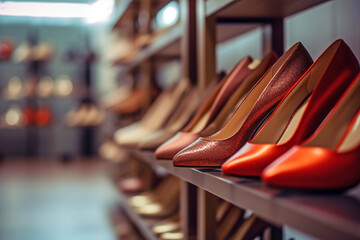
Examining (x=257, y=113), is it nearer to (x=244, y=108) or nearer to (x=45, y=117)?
(x=244, y=108)

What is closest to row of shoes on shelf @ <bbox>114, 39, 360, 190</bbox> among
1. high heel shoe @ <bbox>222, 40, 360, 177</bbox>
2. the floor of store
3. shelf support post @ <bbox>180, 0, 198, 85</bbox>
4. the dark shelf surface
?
high heel shoe @ <bbox>222, 40, 360, 177</bbox>

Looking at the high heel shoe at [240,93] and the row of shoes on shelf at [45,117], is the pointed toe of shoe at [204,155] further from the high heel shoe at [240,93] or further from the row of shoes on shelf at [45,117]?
the row of shoes on shelf at [45,117]

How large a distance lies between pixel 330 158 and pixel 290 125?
271mm

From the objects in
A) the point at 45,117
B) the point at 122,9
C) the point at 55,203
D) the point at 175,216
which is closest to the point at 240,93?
the point at 175,216

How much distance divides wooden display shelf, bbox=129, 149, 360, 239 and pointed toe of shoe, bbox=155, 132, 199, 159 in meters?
0.36

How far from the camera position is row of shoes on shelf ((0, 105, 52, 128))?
736 centimetres

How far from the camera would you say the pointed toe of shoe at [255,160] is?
33.2 inches

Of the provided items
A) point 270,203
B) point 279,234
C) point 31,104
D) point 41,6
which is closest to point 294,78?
point 270,203

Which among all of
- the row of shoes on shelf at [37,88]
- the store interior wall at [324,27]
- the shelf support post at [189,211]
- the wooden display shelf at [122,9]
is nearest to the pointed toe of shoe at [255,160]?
the store interior wall at [324,27]

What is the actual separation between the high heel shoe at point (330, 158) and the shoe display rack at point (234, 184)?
0.07 feet

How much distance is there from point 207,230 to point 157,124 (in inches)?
36.6

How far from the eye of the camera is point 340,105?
771mm

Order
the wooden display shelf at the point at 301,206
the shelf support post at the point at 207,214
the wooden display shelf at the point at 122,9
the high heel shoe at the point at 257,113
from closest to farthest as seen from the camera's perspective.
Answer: the wooden display shelf at the point at 301,206
the high heel shoe at the point at 257,113
the shelf support post at the point at 207,214
the wooden display shelf at the point at 122,9

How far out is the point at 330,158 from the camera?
2.24 feet
